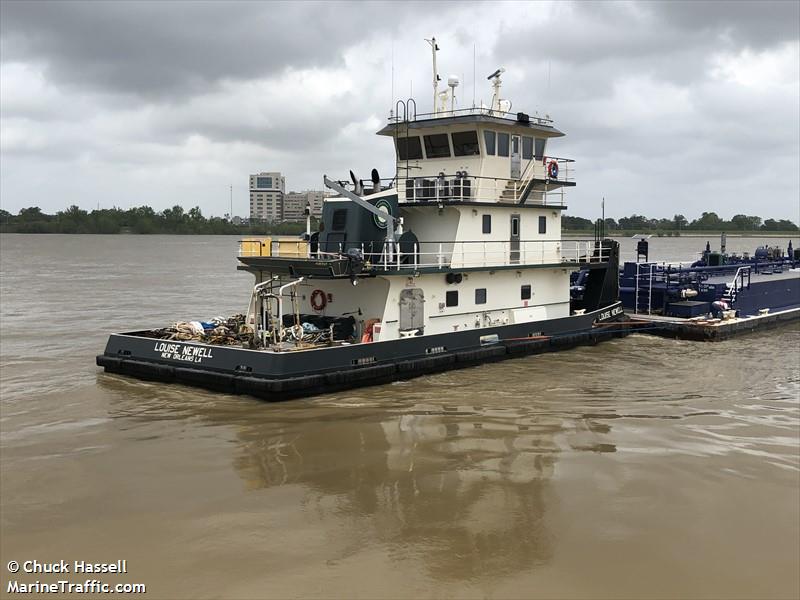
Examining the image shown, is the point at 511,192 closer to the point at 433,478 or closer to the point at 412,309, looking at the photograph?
the point at 412,309

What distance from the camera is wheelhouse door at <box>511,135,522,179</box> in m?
19.3

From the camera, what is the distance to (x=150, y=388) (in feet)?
48.5

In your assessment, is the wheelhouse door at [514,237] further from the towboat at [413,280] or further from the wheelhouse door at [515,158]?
the wheelhouse door at [515,158]

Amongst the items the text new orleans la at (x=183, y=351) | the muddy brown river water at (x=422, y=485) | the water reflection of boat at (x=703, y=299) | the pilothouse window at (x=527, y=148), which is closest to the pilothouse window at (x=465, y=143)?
the pilothouse window at (x=527, y=148)

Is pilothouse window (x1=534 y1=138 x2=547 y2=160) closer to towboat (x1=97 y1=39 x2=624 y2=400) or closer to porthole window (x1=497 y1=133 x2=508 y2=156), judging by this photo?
towboat (x1=97 y1=39 x2=624 y2=400)

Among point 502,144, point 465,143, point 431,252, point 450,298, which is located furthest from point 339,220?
point 502,144

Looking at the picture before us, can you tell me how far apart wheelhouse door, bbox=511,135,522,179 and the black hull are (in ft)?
14.7

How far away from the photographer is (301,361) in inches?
542

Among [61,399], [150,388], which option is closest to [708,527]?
[150,388]

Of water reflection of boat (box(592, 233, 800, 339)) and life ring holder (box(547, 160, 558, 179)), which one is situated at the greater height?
life ring holder (box(547, 160, 558, 179))

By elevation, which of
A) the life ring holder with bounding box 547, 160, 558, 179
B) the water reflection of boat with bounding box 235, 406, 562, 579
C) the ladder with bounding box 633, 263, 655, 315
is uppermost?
the life ring holder with bounding box 547, 160, 558, 179

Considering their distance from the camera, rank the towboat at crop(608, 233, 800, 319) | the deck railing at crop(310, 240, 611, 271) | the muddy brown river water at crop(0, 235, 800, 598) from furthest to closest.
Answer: the towboat at crop(608, 233, 800, 319)
the deck railing at crop(310, 240, 611, 271)
the muddy brown river water at crop(0, 235, 800, 598)

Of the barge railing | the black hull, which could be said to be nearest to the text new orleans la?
the black hull

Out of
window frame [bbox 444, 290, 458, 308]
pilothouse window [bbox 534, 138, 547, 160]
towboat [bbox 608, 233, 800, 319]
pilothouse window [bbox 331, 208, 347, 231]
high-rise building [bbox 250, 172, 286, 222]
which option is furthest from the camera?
high-rise building [bbox 250, 172, 286, 222]
